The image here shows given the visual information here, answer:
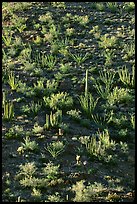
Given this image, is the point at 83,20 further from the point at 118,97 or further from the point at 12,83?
the point at 118,97

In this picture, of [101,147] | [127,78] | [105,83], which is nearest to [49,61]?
[105,83]

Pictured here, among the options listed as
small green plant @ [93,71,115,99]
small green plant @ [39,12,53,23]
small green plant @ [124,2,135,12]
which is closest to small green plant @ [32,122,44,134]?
small green plant @ [93,71,115,99]

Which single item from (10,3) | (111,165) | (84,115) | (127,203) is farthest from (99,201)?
(10,3)

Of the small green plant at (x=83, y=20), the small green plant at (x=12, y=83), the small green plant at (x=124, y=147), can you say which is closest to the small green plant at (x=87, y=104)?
the small green plant at (x=124, y=147)

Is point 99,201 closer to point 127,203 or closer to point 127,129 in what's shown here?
point 127,203

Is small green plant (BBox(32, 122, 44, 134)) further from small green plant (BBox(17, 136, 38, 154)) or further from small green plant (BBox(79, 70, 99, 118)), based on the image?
small green plant (BBox(79, 70, 99, 118))

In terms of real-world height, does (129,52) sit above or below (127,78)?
above

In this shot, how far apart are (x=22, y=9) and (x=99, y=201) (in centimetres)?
742

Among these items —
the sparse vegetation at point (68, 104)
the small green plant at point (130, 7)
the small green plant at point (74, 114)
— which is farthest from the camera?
the small green plant at point (130, 7)

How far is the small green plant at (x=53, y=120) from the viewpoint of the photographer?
7.27 meters

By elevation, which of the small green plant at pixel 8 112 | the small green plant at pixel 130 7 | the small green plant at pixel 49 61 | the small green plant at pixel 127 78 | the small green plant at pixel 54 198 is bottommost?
the small green plant at pixel 54 198

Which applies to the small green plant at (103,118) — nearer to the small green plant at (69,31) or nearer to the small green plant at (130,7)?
the small green plant at (69,31)

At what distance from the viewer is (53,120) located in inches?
291

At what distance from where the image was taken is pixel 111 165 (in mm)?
6520
